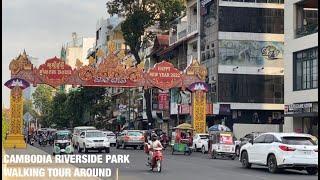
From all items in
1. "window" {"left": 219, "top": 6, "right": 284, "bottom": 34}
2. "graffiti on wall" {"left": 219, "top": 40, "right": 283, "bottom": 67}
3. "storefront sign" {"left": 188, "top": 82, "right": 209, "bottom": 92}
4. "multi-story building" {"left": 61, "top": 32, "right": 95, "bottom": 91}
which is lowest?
"storefront sign" {"left": 188, "top": 82, "right": 209, "bottom": 92}

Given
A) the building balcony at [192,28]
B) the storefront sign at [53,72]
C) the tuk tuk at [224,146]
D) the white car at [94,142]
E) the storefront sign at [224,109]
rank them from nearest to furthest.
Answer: the tuk tuk at [224,146] → the white car at [94,142] → the storefront sign at [53,72] → the storefront sign at [224,109] → the building balcony at [192,28]

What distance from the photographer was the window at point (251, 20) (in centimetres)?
5341

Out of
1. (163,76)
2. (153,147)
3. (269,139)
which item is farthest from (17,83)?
(269,139)

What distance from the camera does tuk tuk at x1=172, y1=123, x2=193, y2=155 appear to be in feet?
124

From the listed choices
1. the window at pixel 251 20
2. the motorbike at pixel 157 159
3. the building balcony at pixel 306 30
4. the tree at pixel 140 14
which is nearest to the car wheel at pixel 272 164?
the motorbike at pixel 157 159

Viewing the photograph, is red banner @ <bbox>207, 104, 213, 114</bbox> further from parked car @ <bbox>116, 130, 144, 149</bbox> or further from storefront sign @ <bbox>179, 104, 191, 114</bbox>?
parked car @ <bbox>116, 130, 144, 149</bbox>

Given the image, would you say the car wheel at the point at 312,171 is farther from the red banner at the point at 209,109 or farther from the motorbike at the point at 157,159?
the red banner at the point at 209,109

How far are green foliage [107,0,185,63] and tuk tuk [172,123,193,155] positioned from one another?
19.5 metres

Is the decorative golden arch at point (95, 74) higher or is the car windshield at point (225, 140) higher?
the decorative golden arch at point (95, 74)

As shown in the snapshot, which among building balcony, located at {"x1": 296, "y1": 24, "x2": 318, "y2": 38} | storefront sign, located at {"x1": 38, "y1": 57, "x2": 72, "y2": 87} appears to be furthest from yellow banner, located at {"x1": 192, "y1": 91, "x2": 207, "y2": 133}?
storefront sign, located at {"x1": 38, "y1": 57, "x2": 72, "y2": 87}

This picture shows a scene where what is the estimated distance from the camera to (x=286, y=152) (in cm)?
2195

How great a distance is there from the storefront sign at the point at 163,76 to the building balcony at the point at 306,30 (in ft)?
30.8

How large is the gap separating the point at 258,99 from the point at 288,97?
9896mm

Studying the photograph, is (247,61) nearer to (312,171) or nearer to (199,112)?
(199,112)
